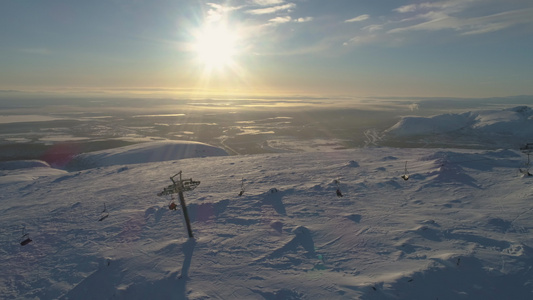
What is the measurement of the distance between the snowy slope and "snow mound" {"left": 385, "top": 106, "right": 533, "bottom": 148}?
6592cm

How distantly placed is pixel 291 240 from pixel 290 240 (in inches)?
1.8

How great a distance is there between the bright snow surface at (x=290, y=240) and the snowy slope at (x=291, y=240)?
6 centimetres

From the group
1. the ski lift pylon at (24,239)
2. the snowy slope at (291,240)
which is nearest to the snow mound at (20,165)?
the snowy slope at (291,240)

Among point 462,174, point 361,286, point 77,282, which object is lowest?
point 77,282

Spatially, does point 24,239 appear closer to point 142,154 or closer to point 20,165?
point 142,154

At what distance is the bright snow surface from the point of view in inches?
355

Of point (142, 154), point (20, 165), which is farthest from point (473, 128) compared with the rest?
point (20, 165)

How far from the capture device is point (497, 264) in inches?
366

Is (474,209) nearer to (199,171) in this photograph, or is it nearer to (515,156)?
(515,156)

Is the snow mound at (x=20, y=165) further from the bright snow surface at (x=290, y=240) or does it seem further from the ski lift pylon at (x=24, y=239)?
the ski lift pylon at (x=24, y=239)

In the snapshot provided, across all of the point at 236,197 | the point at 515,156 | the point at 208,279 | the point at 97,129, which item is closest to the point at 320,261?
the point at 208,279

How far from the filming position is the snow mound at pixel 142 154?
47062 millimetres

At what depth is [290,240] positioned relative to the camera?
11.9 metres

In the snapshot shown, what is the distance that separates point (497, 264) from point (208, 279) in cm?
1033
